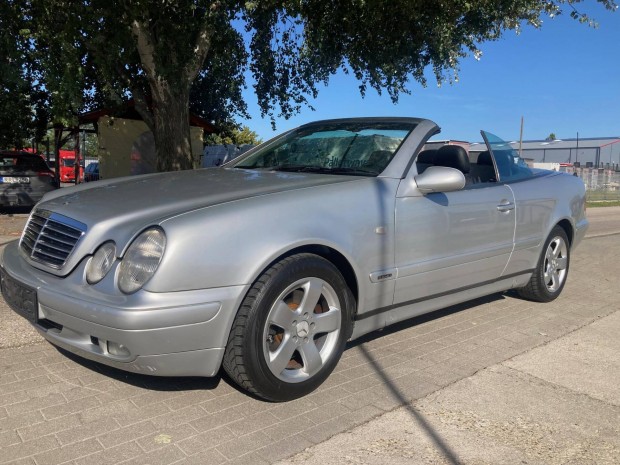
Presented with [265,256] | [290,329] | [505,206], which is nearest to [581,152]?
[505,206]

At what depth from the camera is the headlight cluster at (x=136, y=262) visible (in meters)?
2.65

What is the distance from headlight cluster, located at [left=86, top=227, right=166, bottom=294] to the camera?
2652 millimetres

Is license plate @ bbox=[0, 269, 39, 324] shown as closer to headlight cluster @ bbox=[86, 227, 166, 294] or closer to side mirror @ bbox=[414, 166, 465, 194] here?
headlight cluster @ bbox=[86, 227, 166, 294]

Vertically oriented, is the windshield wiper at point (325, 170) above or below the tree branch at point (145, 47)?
below

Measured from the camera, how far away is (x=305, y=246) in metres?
3.14

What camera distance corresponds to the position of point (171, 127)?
10047 millimetres

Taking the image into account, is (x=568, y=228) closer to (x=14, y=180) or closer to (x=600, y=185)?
(x=14, y=180)

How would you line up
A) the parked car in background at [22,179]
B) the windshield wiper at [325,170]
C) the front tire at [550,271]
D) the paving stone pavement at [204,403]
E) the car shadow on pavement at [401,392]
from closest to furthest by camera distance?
the paving stone pavement at [204,403], the car shadow on pavement at [401,392], the windshield wiper at [325,170], the front tire at [550,271], the parked car in background at [22,179]

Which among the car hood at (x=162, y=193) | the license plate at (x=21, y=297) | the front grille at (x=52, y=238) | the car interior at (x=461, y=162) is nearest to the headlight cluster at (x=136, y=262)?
the car hood at (x=162, y=193)

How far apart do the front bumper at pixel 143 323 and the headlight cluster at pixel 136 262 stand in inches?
2.2

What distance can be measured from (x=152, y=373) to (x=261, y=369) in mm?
554

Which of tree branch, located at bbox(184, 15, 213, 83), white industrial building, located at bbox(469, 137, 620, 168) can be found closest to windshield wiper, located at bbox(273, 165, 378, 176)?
tree branch, located at bbox(184, 15, 213, 83)

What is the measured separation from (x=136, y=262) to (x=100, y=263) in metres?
0.24

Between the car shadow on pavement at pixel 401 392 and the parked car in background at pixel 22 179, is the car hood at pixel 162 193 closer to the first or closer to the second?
the car shadow on pavement at pixel 401 392
